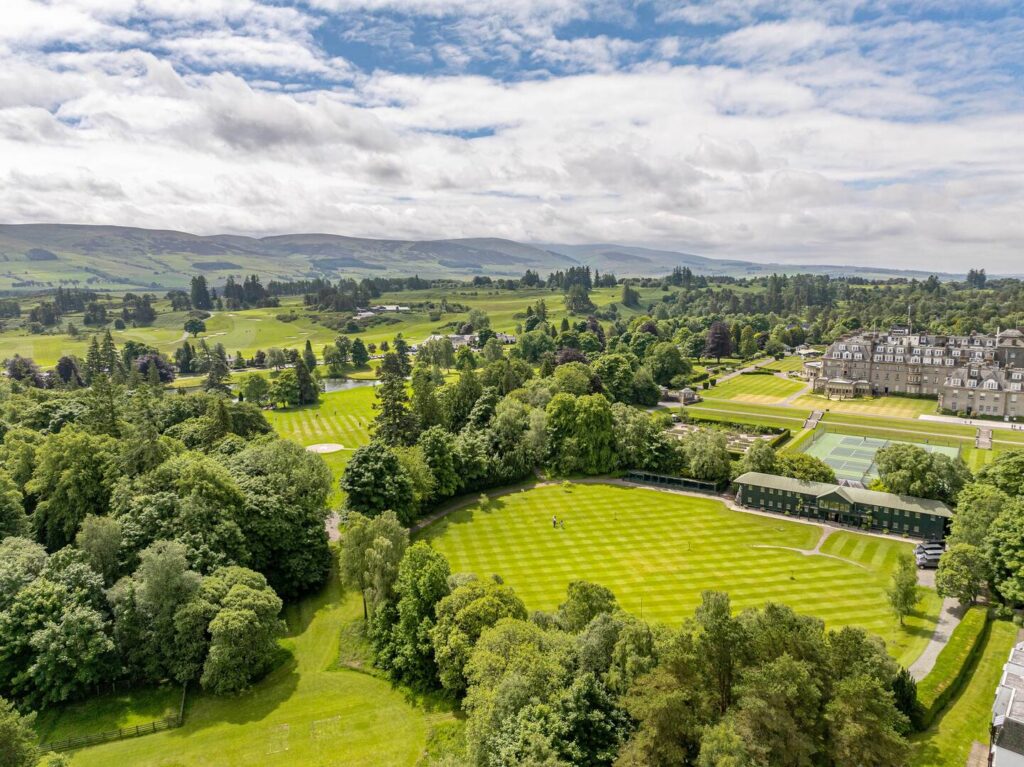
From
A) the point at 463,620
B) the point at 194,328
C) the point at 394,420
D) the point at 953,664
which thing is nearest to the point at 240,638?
the point at 463,620

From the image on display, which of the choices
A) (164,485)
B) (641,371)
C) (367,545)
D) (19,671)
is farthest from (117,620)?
(641,371)

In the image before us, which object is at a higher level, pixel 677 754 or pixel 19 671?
pixel 677 754

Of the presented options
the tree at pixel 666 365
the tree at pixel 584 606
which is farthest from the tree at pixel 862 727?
the tree at pixel 666 365

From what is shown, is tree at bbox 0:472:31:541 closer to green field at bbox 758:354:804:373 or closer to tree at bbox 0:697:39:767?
tree at bbox 0:697:39:767

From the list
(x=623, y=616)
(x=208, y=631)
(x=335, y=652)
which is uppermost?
(x=623, y=616)

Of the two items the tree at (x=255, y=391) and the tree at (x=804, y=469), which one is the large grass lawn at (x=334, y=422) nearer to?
the tree at (x=255, y=391)

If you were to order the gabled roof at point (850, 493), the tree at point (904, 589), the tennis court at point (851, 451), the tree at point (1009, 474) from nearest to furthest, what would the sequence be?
1. the tree at point (904, 589)
2. the tree at point (1009, 474)
3. the gabled roof at point (850, 493)
4. the tennis court at point (851, 451)

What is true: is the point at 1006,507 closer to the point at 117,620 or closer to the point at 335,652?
the point at 335,652
